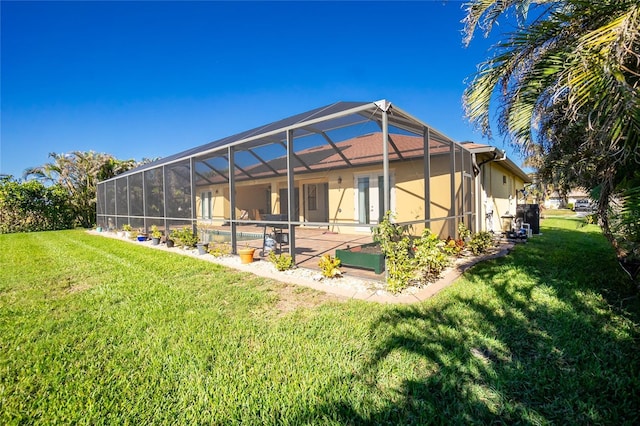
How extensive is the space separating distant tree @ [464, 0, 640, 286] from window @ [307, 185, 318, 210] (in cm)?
912

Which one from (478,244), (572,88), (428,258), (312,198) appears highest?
(572,88)

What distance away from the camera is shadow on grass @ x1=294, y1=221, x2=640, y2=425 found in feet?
6.06

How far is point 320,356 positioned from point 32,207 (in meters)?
22.2

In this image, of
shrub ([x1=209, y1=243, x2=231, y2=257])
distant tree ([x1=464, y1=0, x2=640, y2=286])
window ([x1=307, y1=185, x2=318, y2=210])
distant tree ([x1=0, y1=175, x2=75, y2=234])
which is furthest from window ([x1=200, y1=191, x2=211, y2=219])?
distant tree ([x1=0, y1=175, x2=75, y2=234])

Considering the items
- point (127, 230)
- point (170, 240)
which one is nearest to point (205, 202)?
point (170, 240)

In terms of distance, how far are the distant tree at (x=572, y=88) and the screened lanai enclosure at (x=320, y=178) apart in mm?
1583

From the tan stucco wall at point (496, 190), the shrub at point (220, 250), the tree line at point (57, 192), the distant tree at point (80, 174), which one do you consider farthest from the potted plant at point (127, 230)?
the tan stucco wall at point (496, 190)

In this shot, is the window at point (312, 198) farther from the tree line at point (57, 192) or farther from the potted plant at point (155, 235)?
the tree line at point (57, 192)

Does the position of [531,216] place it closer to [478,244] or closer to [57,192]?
[478,244]

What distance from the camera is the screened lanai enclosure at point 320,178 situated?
246 inches

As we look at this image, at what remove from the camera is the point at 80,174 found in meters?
19.0

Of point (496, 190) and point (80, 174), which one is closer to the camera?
point (496, 190)

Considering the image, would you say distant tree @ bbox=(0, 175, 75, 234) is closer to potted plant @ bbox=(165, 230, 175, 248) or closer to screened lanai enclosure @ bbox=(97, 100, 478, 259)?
screened lanai enclosure @ bbox=(97, 100, 478, 259)

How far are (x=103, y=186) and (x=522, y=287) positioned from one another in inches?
725
